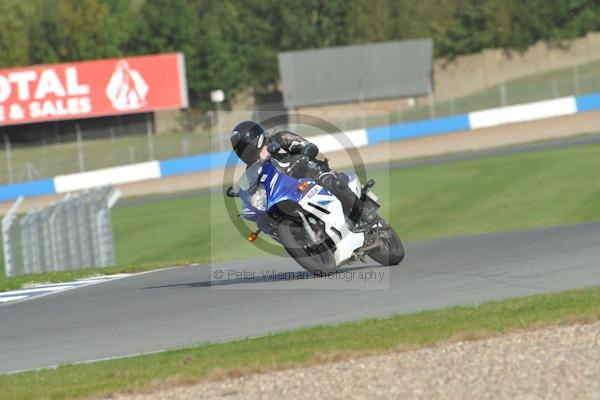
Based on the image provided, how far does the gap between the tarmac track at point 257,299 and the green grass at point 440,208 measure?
13.4ft

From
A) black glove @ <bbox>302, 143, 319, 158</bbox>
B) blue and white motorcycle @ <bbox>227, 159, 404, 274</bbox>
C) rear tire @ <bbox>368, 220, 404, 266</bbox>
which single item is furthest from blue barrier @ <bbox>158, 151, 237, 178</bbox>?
black glove @ <bbox>302, 143, 319, 158</bbox>

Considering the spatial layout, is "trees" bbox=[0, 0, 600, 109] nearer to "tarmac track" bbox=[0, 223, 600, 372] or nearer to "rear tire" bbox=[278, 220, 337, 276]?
"tarmac track" bbox=[0, 223, 600, 372]

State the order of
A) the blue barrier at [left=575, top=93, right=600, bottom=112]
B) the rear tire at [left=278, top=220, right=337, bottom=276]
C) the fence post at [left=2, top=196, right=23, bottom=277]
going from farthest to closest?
the blue barrier at [left=575, top=93, right=600, bottom=112] → the fence post at [left=2, top=196, right=23, bottom=277] → the rear tire at [left=278, top=220, right=337, bottom=276]

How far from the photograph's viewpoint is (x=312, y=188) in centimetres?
1227

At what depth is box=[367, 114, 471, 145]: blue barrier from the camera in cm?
4391

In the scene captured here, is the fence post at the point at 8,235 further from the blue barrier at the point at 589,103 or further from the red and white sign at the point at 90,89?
the red and white sign at the point at 90,89

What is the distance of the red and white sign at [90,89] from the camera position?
50.6 m

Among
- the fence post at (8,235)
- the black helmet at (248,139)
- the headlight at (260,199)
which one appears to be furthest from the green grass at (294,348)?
the fence post at (8,235)

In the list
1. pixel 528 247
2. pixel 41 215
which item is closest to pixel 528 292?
pixel 528 247

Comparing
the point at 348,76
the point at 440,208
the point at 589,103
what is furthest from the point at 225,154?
the point at 348,76

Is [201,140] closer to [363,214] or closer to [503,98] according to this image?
[503,98]

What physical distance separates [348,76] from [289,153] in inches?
1917

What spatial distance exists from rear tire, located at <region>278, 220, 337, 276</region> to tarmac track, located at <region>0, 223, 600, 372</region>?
201 millimetres

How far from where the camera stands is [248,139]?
12227 mm
